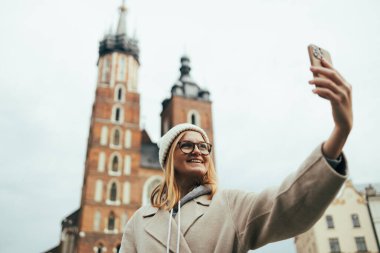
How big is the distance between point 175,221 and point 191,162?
0.40 meters

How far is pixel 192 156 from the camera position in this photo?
2.10 metres

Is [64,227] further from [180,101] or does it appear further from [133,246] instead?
[133,246]

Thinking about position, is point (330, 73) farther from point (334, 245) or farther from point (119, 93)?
point (119, 93)

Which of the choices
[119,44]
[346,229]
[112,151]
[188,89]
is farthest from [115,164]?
[346,229]

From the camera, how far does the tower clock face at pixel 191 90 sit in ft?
112

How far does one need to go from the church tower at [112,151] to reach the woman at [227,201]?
81.1 feet

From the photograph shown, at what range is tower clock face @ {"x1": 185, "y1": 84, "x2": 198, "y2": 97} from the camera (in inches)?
1346

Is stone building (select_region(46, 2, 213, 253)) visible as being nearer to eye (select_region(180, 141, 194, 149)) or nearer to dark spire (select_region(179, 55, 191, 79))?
dark spire (select_region(179, 55, 191, 79))

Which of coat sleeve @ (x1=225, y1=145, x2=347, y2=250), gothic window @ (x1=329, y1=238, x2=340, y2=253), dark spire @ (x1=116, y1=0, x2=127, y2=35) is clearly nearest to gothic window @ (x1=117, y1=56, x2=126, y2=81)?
dark spire @ (x1=116, y1=0, x2=127, y2=35)

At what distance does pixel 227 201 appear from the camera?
1.74m

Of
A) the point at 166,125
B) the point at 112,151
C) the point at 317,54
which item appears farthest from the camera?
the point at 166,125

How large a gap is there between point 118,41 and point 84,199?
1673 centimetres

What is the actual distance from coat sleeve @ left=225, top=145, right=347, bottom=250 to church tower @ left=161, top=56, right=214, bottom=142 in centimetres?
2957

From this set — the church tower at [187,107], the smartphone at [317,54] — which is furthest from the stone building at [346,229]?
the smartphone at [317,54]
